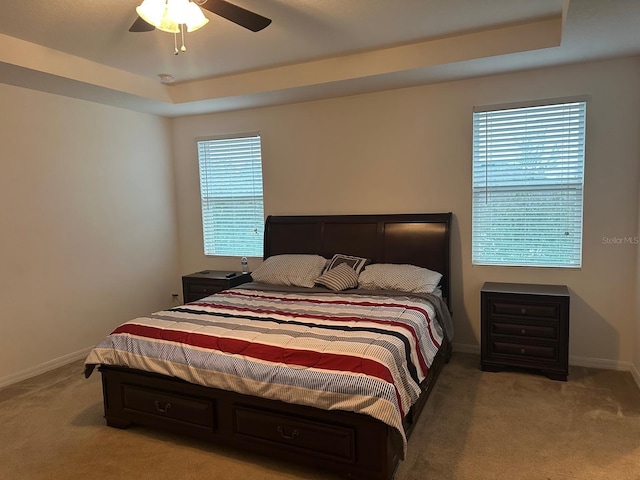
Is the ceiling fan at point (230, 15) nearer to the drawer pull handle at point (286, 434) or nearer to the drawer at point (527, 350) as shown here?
the drawer pull handle at point (286, 434)

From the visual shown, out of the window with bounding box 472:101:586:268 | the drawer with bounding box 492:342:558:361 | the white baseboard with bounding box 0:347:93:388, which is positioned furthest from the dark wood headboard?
the white baseboard with bounding box 0:347:93:388

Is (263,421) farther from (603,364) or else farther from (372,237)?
(603,364)

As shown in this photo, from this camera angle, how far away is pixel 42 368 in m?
3.82

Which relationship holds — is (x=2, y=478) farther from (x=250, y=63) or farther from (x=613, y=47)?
(x=613, y=47)

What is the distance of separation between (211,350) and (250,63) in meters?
2.50

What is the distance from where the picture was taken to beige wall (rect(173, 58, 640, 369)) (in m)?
3.45

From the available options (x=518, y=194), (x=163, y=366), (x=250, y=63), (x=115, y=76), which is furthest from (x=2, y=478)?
(x=518, y=194)

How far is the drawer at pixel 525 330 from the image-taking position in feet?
11.0

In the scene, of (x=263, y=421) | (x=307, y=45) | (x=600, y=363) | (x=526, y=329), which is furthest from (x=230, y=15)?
(x=600, y=363)

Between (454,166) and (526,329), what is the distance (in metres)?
1.50

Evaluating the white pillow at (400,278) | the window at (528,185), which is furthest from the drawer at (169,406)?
the window at (528,185)

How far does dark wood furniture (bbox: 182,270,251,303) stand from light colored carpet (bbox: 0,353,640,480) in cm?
140

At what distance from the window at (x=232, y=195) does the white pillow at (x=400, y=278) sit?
64.7 inches

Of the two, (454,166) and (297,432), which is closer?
(297,432)
